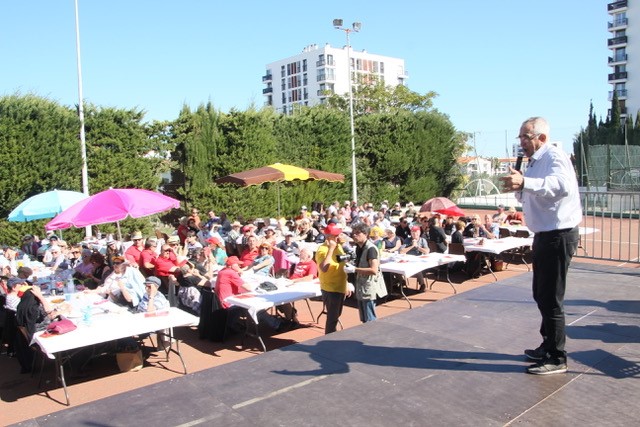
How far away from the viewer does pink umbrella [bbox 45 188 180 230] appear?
8.61 m

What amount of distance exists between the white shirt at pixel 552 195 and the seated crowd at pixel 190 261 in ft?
14.4

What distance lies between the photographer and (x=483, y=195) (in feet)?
101

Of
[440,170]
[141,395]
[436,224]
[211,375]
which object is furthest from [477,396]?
[440,170]

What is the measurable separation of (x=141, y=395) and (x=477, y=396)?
6.95ft

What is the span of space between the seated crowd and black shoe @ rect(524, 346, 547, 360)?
399 cm

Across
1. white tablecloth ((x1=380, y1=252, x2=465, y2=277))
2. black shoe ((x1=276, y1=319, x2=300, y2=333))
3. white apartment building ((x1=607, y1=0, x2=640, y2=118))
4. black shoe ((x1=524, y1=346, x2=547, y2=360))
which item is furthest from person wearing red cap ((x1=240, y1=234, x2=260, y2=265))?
white apartment building ((x1=607, y1=0, x2=640, y2=118))

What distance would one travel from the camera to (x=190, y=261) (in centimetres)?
967

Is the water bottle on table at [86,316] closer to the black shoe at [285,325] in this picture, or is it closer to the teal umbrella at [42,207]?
the black shoe at [285,325]

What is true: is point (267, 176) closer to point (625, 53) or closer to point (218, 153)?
point (218, 153)

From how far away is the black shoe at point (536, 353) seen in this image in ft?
11.7

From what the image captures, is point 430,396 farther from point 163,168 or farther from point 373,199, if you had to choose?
point 373,199

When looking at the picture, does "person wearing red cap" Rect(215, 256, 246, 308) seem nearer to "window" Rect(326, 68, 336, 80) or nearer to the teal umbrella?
the teal umbrella

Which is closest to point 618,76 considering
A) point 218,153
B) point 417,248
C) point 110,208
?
point 218,153

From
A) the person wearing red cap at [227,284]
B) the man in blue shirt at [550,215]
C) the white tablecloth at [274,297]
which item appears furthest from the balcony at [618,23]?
the man in blue shirt at [550,215]
